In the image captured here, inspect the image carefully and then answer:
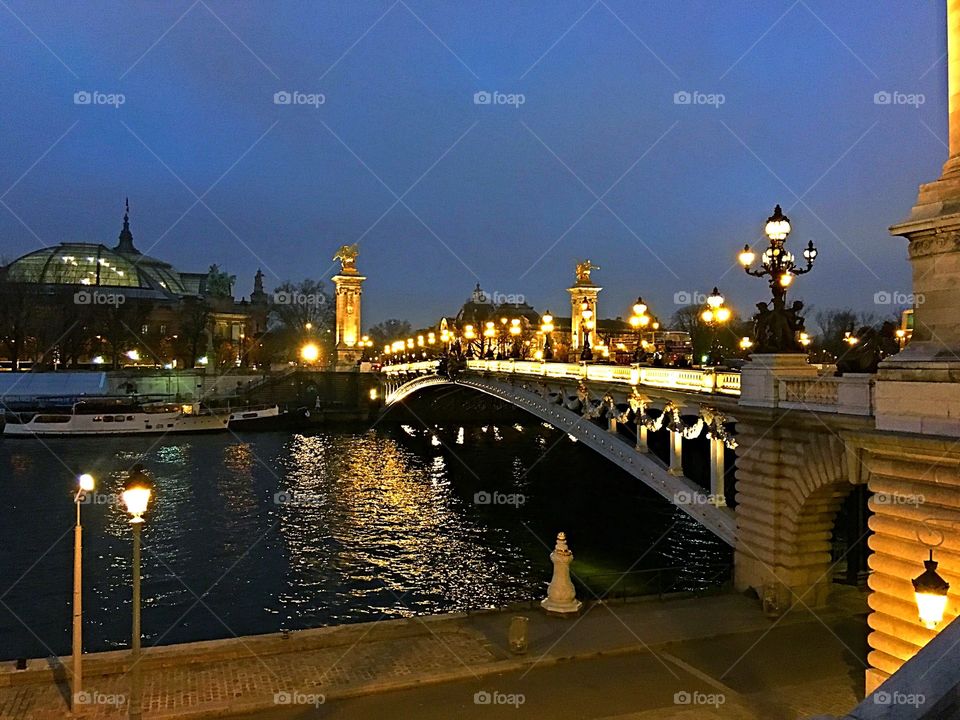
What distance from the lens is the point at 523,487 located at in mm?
37844

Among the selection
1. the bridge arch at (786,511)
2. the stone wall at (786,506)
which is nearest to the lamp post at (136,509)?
the stone wall at (786,506)

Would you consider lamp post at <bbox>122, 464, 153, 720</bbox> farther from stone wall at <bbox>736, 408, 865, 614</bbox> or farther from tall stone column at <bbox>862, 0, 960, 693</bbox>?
stone wall at <bbox>736, 408, 865, 614</bbox>

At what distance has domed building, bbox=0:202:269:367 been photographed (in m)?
79.6

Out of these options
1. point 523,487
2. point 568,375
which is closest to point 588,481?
point 523,487

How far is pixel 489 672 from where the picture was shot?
38.0 ft

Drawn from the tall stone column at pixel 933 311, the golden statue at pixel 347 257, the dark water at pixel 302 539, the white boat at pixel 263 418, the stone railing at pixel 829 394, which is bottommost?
the dark water at pixel 302 539

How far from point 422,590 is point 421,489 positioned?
16845 mm

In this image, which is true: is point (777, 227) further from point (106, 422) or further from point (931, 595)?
point (106, 422)

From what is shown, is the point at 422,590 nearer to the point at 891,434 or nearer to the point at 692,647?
the point at 692,647

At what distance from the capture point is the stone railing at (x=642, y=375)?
56.6 ft

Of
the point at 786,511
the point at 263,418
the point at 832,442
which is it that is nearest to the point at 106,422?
the point at 263,418

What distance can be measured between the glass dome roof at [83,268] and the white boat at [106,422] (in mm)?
60677

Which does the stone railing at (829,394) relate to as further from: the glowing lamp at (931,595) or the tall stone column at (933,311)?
the glowing lamp at (931,595)

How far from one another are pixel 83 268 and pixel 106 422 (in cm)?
7247
